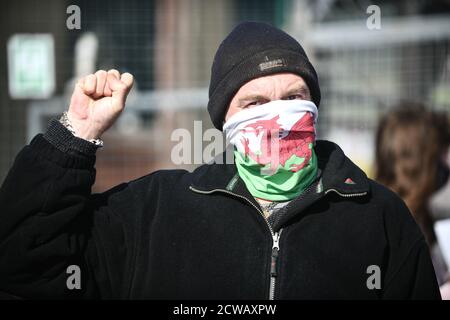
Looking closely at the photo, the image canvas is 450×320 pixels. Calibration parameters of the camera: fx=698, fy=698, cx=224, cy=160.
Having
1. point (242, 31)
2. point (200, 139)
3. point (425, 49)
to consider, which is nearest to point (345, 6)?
point (425, 49)

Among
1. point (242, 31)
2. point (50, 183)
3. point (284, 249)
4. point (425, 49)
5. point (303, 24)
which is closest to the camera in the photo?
point (50, 183)

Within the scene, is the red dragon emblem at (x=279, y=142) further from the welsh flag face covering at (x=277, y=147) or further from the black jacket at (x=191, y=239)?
the black jacket at (x=191, y=239)

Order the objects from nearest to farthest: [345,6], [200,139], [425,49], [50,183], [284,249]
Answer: [50,183] < [284,249] < [200,139] < [425,49] < [345,6]

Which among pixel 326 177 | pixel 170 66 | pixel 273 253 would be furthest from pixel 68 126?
pixel 170 66

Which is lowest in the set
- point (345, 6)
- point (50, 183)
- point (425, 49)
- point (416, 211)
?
point (416, 211)

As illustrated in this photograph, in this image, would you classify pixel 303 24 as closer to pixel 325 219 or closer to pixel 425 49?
pixel 425 49

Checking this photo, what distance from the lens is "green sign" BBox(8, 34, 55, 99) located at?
5.64 m

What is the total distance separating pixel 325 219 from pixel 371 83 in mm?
4407

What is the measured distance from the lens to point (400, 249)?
2.41m

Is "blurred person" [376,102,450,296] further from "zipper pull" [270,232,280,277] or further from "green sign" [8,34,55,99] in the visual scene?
"green sign" [8,34,55,99]

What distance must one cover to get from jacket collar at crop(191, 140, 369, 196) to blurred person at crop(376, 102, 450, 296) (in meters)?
1.65

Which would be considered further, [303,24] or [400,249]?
[303,24]

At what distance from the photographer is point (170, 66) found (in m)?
6.64

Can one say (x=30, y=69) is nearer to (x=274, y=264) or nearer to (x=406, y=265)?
(x=274, y=264)
